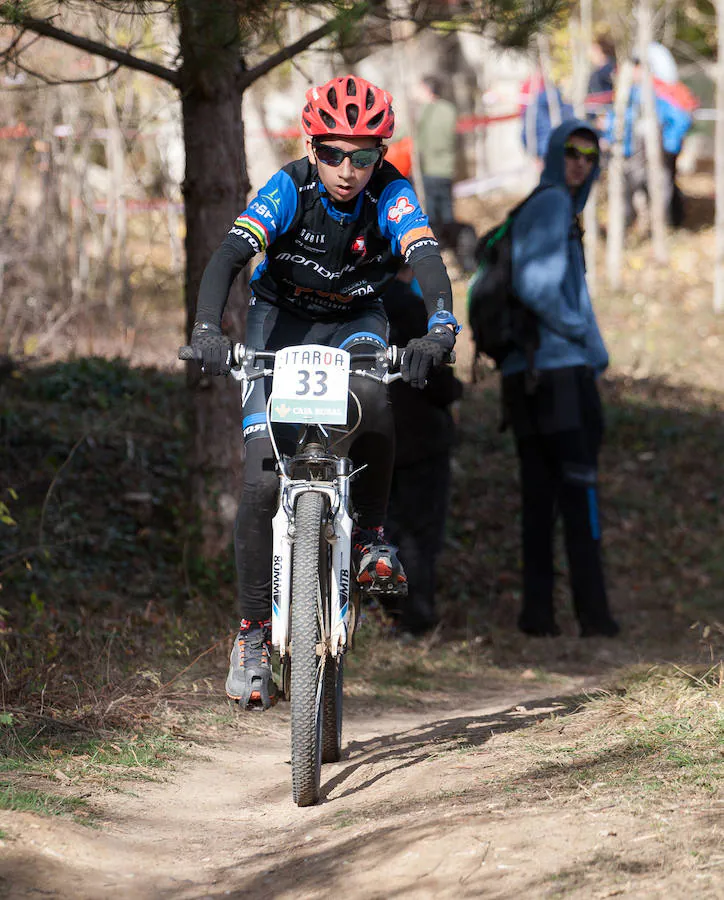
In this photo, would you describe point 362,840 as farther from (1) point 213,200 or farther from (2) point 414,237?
(1) point 213,200

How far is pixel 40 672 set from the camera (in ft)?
17.1

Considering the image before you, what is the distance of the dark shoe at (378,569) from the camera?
14.6 feet

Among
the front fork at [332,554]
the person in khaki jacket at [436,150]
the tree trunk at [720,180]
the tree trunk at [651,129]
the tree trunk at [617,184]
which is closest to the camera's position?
the front fork at [332,554]

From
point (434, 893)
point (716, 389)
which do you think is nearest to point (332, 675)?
point (434, 893)

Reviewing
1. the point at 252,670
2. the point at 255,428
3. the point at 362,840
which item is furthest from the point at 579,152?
the point at 362,840

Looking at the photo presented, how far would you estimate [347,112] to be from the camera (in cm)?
440

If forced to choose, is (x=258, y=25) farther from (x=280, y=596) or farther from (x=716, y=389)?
(x=716, y=389)

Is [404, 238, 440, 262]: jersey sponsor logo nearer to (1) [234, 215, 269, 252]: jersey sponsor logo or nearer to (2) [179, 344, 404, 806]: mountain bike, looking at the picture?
(2) [179, 344, 404, 806]: mountain bike

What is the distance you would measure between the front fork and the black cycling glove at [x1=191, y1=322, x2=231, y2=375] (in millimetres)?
457

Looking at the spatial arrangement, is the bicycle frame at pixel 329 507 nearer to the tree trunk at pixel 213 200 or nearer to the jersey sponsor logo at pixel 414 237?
the jersey sponsor logo at pixel 414 237

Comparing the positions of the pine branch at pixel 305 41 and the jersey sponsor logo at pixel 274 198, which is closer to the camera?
the jersey sponsor logo at pixel 274 198

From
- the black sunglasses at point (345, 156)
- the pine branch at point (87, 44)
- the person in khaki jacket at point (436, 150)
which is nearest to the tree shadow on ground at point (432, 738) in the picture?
the black sunglasses at point (345, 156)

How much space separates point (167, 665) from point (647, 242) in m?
14.6

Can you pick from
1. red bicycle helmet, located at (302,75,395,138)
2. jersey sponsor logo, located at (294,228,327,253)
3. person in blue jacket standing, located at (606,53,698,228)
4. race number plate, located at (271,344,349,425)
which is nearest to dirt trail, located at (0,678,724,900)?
race number plate, located at (271,344,349,425)
